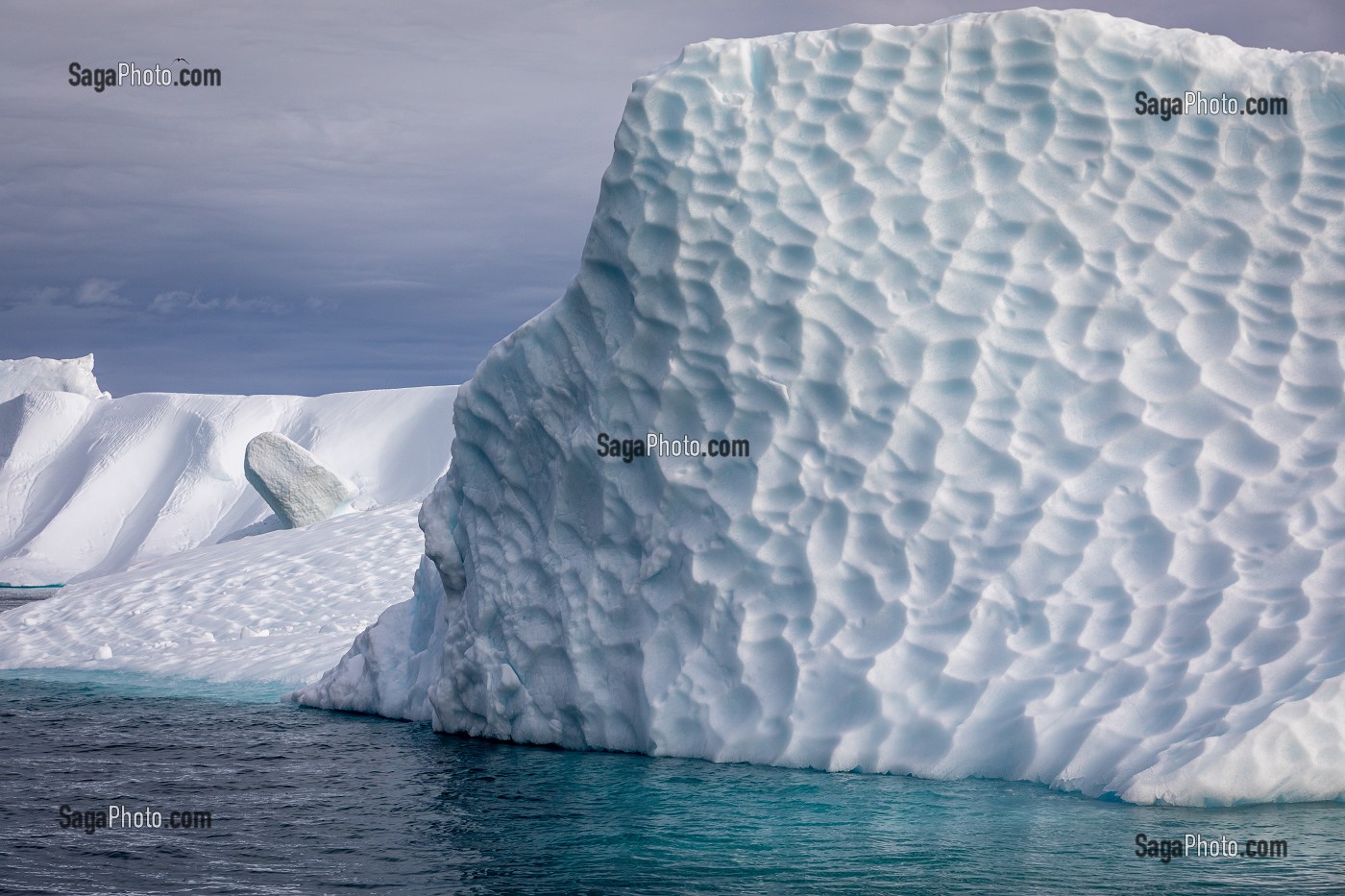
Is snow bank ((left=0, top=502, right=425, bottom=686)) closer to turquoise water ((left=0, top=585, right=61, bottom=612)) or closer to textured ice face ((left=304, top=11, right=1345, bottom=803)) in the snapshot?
textured ice face ((left=304, top=11, right=1345, bottom=803))

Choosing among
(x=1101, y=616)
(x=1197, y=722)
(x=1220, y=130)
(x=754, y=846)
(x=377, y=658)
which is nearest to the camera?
(x=754, y=846)

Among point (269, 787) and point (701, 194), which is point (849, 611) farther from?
point (269, 787)

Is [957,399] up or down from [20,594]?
up

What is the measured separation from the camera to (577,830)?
614 centimetres

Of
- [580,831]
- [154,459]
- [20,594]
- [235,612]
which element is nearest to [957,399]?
[580,831]

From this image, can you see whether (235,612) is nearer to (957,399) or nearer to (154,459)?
(957,399)

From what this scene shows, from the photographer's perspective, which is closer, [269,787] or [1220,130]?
[269,787]

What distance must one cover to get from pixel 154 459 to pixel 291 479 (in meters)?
25.4

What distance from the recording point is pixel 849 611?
25.0ft

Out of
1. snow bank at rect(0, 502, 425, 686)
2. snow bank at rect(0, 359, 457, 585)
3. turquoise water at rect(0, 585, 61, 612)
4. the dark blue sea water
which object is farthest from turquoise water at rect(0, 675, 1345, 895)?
snow bank at rect(0, 359, 457, 585)

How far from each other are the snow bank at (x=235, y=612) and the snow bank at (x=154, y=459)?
21.1 m

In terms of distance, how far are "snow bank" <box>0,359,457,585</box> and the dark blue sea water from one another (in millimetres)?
31195

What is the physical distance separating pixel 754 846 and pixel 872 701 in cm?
182

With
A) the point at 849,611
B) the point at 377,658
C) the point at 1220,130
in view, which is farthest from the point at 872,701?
the point at 377,658
